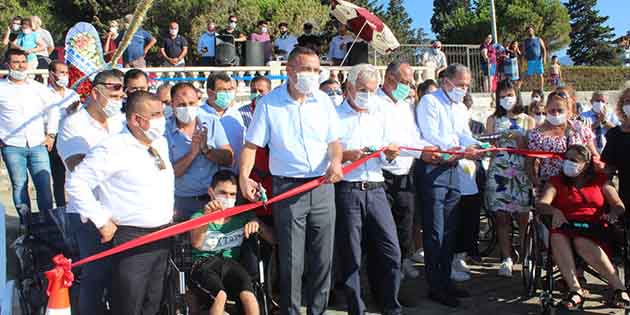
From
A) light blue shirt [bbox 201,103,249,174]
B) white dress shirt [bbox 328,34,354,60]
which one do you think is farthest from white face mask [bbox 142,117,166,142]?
white dress shirt [bbox 328,34,354,60]

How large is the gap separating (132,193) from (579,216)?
3.45 meters

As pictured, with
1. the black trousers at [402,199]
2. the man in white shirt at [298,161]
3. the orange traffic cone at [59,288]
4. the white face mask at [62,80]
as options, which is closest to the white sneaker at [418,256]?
the black trousers at [402,199]

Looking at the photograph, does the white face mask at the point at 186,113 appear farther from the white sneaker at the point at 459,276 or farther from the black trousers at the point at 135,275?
the white sneaker at the point at 459,276

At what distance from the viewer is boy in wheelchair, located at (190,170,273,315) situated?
185 inches

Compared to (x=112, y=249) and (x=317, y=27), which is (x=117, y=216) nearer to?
(x=112, y=249)

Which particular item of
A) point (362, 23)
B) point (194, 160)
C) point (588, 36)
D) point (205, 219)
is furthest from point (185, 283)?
point (588, 36)

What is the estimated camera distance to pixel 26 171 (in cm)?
676

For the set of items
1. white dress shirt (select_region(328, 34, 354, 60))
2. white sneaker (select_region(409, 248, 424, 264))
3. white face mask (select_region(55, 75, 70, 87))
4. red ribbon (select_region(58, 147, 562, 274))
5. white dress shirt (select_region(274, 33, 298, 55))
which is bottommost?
white sneaker (select_region(409, 248, 424, 264))

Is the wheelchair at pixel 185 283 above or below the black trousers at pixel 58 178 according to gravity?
below

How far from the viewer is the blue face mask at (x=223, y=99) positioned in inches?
215

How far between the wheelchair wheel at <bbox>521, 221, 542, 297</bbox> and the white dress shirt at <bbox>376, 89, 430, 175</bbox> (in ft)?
3.80

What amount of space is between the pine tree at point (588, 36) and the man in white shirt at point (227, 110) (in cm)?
4722

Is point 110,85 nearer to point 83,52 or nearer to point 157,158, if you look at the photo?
point 157,158

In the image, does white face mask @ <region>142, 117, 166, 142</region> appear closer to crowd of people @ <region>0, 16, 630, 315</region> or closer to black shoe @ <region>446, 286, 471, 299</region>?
crowd of people @ <region>0, 16, 630, 315</region>
